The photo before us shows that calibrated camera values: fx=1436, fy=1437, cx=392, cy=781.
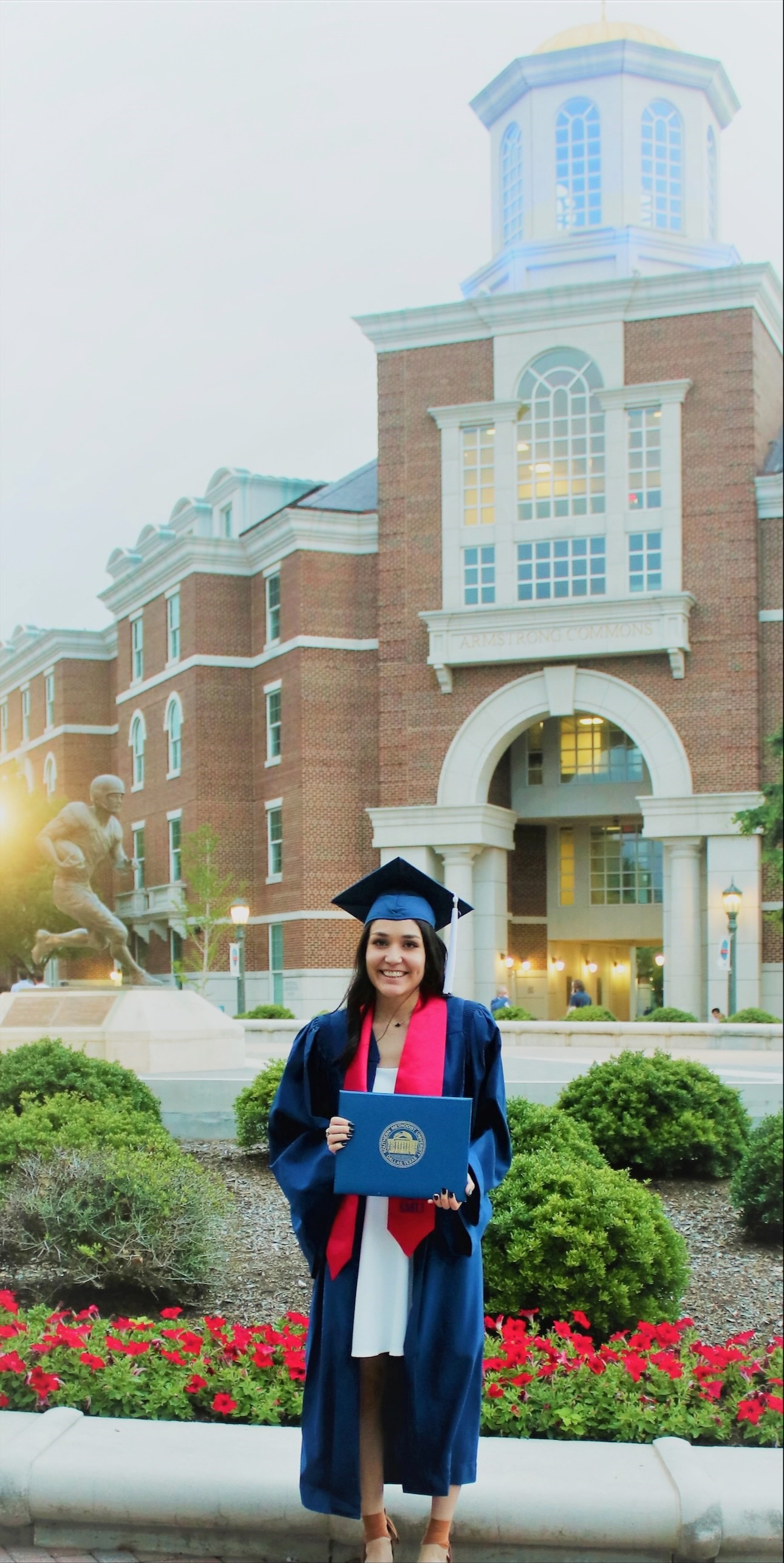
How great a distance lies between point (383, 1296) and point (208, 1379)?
100cm

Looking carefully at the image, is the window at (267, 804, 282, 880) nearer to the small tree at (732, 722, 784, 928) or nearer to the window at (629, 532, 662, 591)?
the small tree at (732, 722, 784, 928)

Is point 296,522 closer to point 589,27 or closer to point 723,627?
point 589,27

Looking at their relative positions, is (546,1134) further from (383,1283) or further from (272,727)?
(272,727)

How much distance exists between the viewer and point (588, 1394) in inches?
141

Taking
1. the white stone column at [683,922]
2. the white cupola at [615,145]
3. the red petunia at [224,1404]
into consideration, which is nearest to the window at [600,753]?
the white stone column at [683,922]

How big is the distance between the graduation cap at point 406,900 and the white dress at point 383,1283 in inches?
12.9

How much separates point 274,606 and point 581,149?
2.93 m

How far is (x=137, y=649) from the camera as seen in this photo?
6.77 meters

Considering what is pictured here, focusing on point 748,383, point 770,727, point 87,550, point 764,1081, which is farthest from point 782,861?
point 87,550

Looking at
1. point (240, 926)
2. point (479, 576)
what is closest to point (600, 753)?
point (479, 576)

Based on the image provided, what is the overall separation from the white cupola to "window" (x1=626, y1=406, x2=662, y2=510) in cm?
378

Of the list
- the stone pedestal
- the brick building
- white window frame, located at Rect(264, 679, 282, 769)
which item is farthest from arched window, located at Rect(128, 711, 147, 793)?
the stone pedestal

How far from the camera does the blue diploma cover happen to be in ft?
9.21

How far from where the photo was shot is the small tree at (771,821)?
16.6 metres
